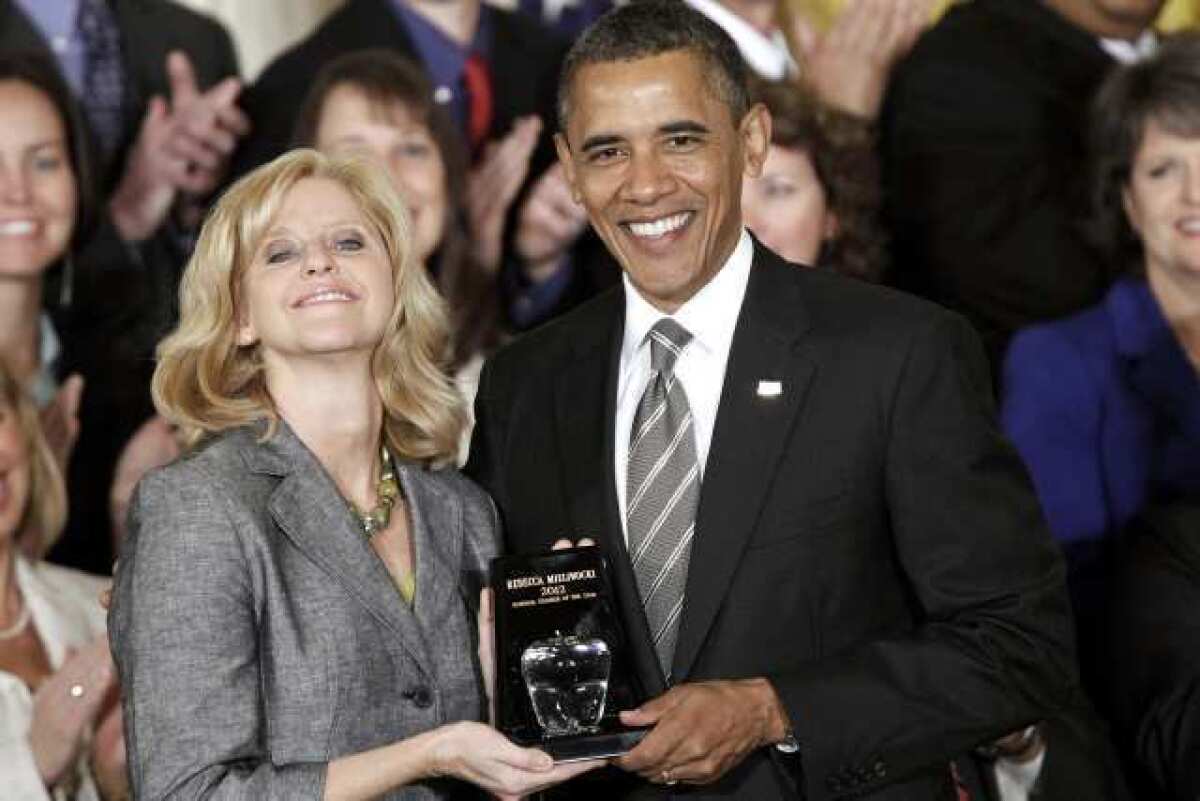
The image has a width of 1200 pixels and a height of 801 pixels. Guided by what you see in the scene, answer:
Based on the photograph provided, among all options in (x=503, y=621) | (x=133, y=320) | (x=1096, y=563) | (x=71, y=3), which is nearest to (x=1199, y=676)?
(x=1096, y=563)

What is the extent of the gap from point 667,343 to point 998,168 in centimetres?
190

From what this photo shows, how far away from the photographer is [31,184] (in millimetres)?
4238

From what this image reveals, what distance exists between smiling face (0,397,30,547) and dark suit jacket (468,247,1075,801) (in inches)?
64.6

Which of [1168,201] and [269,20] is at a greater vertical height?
[269,20]

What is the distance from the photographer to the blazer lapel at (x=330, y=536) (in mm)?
2500

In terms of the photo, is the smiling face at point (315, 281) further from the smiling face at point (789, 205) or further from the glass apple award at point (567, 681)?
the smiling face at point (789, 205)

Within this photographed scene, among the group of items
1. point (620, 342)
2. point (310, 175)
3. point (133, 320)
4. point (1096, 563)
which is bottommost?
point (1096, 563)

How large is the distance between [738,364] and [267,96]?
2.29m

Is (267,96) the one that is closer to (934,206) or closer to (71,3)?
(71,3)

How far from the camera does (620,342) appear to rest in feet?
8.83

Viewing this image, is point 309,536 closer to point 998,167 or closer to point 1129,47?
point 998,167

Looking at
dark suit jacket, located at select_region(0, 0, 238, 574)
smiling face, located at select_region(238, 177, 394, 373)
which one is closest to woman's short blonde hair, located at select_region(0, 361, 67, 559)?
dark suit jacket, located at select_region(0, 0, 238, 574)

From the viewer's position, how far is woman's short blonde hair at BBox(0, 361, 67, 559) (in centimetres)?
385

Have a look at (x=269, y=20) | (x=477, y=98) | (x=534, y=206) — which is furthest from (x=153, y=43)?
(x=534, y=206)
